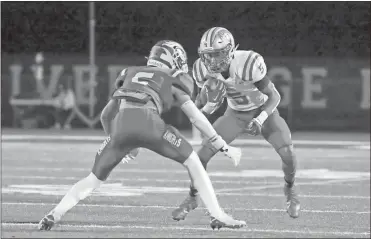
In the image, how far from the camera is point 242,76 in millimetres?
9000

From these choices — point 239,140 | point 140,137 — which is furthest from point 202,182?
point 239,140

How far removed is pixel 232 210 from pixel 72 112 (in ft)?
58.7

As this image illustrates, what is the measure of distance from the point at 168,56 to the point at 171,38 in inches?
950

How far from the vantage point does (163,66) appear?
7.93m

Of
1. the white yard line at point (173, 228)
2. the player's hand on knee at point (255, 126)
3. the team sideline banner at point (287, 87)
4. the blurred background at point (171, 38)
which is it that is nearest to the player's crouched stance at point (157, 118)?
the player's hand on knee at point (255, 126)

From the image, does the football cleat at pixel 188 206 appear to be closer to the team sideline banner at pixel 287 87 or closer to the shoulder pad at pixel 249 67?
the shoulder pad at pixel 249 67

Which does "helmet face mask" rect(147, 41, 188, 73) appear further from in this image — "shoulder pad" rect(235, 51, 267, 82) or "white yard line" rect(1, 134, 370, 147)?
"white yard line" rect(1, 134, 370, 147)

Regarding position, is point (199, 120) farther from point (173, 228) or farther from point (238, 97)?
point (173, 228)

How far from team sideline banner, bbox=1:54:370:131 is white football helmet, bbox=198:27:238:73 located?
1861 centimetres

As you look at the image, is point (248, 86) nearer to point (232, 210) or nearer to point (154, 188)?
point (232, 210)

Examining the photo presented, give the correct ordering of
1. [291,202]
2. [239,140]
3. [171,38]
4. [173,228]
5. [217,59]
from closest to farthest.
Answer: [217,59], [173,228], [291,202], [239,140], [171,38]

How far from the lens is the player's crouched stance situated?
25.7 ft

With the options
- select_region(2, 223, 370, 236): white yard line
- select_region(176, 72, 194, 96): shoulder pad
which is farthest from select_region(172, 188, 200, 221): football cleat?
select_region(176, 72, 194, 96): shoulder pad

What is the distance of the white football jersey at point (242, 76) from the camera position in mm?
8969
